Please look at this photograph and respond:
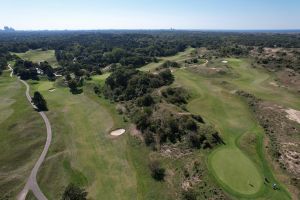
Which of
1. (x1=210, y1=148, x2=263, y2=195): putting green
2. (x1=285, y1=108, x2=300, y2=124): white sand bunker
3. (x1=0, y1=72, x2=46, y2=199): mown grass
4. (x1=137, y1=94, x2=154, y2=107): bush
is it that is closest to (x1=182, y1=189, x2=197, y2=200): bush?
(x1=210, y1=148, x2=263, y2=195): putting green

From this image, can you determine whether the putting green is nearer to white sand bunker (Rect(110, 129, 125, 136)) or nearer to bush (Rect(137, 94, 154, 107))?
white sand bunker (Rect(110, 129, 125, 136))

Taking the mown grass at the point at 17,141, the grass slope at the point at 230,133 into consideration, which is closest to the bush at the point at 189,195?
the grass slope at the point at 230,133

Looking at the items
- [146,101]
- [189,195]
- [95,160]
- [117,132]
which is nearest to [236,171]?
[189,195]

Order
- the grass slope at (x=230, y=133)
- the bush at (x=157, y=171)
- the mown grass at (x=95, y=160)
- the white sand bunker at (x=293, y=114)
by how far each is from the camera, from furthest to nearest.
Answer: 1. the white sand bunker at (x=293, y=114)
2. the bush at (x=157, y=171)
3. the mown grass at (x=95, y=160)
4. the grass slope at (x=230, y=133)

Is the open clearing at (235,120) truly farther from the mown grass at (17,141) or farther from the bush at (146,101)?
the mown grass at (17,141)

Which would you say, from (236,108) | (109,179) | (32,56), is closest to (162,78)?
(236,108)

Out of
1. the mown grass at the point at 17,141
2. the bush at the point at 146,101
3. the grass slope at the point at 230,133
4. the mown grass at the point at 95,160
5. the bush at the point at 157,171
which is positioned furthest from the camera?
the bush at the point at 146,101
